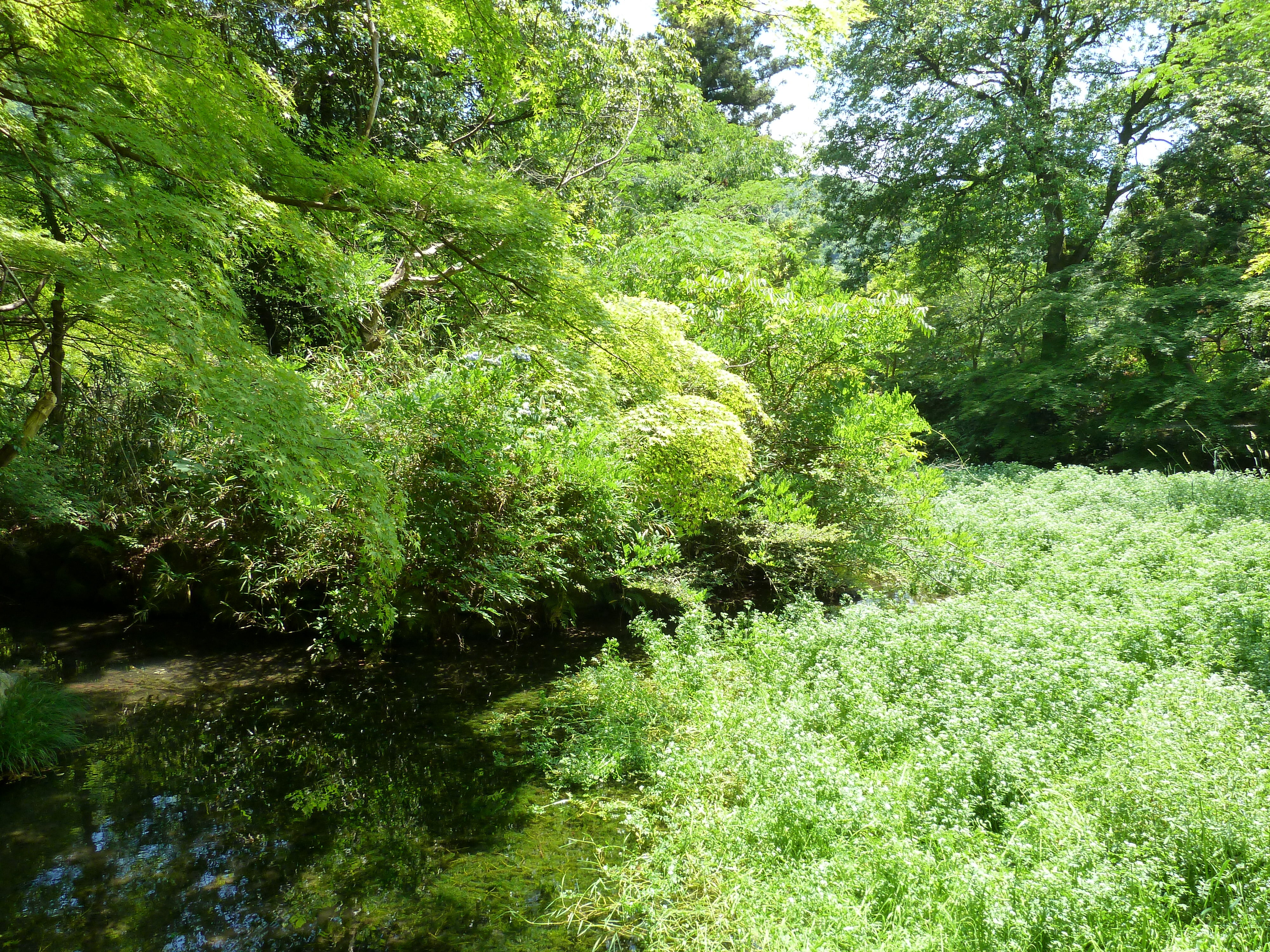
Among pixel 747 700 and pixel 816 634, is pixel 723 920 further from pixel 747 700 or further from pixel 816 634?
pixel 816 634

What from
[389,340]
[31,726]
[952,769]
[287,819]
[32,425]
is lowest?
[287,819]

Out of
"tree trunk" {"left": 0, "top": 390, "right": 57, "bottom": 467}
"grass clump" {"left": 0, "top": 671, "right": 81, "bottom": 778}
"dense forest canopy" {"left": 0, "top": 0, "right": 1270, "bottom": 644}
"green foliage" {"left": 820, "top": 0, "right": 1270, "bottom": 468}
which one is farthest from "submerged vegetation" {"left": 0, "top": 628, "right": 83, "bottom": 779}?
"green foliage" {"left": 820, "top": 0, "right": 1270, "bottom": 468}

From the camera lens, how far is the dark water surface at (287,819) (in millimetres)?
2939

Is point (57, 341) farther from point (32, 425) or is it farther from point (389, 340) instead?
point (389, 340)

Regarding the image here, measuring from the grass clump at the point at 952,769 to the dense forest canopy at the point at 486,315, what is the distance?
68.2 inches

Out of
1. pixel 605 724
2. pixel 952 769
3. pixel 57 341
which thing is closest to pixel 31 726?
pixel 57 341

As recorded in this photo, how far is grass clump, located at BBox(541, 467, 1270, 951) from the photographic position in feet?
8.18

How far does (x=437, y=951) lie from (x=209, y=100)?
13.5ft

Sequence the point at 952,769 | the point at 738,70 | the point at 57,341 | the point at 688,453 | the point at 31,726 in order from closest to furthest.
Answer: the point at 952,769 → the point at 57,341 → the point at 31,726 → the point at 688,453 → the point at 738,70

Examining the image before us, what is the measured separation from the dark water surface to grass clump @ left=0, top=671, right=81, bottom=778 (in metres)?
0.11

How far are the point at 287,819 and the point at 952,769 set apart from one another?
11.3ft

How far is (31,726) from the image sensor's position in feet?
13.6

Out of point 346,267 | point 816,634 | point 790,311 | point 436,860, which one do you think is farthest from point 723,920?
point 790,311

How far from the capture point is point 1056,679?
4.00 m
